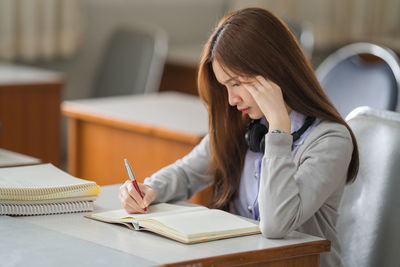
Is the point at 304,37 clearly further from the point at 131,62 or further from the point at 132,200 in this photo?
the point at 132,200

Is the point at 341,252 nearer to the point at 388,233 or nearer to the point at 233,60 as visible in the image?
the point at 388,233

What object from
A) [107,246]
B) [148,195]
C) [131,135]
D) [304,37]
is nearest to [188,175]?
[148,195]

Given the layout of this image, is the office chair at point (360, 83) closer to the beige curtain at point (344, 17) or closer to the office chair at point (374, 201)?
the office chair at point (374, 201)

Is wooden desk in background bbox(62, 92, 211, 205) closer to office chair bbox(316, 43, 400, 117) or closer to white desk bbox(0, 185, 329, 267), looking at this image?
office chair bbox(316, 43, 400, 117)

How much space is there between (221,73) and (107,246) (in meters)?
0.48

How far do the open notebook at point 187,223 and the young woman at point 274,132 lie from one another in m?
0.05

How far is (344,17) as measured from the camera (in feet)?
17.2

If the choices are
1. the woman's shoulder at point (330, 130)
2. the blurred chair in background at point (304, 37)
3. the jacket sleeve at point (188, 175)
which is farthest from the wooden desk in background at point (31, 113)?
the woman's shoulder at point (330, 130)

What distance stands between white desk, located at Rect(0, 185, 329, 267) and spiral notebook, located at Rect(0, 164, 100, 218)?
0.03 metres

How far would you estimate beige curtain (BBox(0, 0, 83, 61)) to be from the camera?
148 inches

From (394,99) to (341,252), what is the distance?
80cm

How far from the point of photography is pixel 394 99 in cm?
236

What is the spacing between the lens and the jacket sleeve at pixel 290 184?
4.50 feet

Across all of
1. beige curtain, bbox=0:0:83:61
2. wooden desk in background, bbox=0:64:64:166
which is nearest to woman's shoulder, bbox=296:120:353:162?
wooden desk in background, bbox=0:64:64:166
